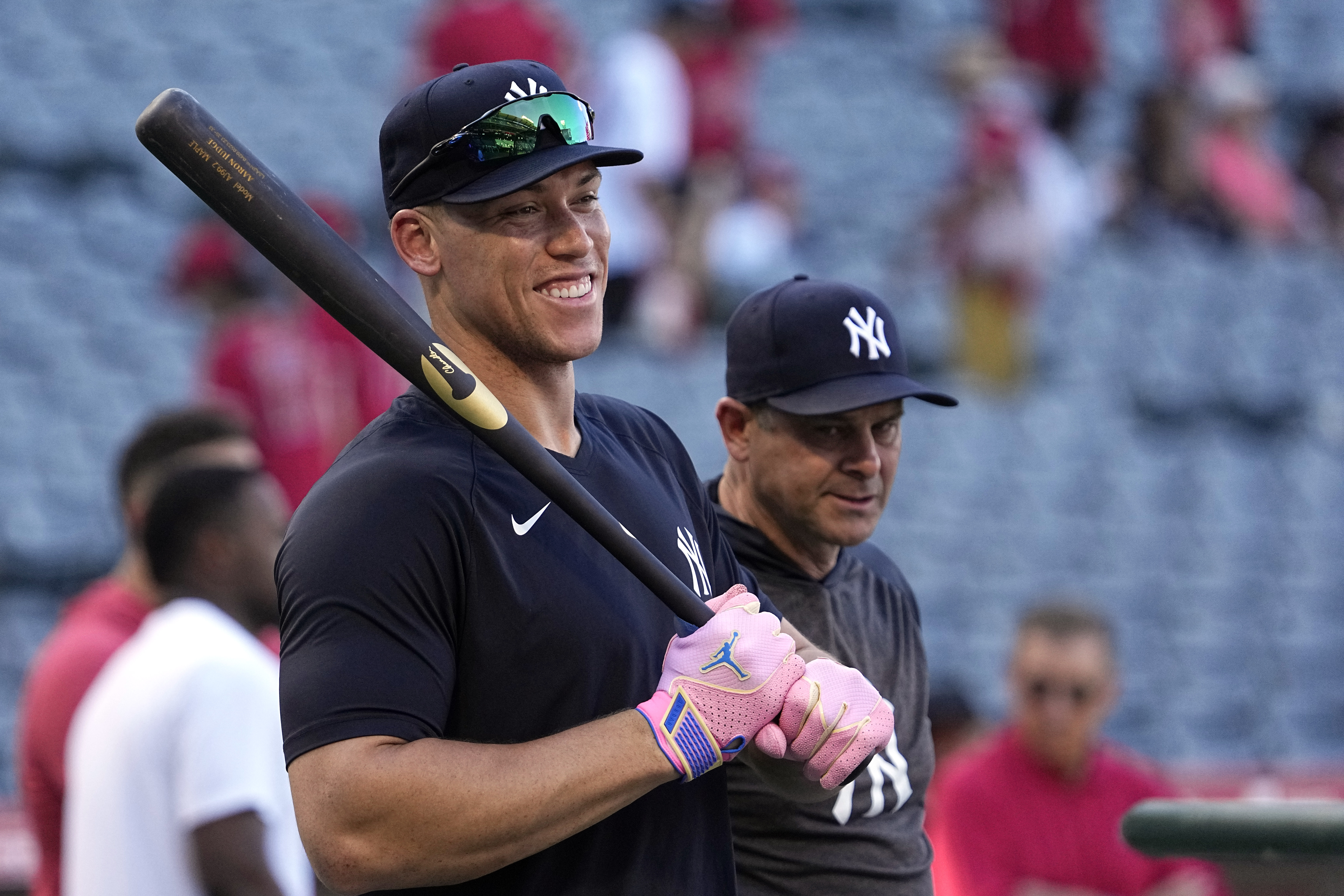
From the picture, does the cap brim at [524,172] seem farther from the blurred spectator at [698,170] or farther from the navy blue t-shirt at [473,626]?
the blurred spectator at [698,170]

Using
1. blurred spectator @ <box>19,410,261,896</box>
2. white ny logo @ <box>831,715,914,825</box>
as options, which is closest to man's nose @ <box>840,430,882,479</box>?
white ny logo @ <box>831,715,914,825</box>

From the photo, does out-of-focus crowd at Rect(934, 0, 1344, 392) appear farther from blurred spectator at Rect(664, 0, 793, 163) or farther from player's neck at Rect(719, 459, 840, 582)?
player's neck at Rect(719, 459, 840, 582)

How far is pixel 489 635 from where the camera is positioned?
160 centimetres

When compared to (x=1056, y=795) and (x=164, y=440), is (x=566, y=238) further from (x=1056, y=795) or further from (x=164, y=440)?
(x=1056, y=795)

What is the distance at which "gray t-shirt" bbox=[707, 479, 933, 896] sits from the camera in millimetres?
2293

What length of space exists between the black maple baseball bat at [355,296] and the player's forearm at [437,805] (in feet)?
0.81

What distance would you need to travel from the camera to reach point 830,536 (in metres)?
2.49

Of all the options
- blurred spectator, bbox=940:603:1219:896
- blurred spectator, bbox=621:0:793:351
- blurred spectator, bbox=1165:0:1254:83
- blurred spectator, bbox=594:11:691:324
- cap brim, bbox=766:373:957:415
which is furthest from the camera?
blurred spectator, bbox=1165:0:1254:83

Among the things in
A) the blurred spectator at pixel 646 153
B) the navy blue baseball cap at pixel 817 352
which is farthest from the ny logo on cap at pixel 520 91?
the blurred spectator at pixel 646 153

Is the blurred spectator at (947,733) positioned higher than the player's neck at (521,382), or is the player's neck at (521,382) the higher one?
the player's neck at (521,382)

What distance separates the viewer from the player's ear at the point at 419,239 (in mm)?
1778

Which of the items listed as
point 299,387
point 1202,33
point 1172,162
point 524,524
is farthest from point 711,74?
point 524,524

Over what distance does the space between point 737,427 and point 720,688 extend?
40.6 inches

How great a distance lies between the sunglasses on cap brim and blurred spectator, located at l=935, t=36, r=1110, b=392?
22.0 feet
